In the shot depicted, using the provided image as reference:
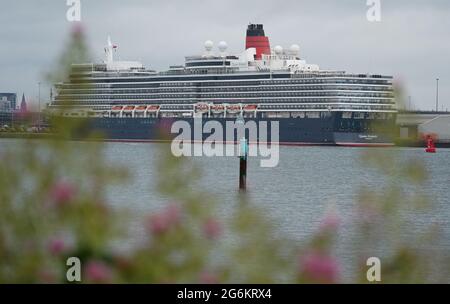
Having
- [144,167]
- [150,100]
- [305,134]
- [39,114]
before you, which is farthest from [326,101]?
[39,114]

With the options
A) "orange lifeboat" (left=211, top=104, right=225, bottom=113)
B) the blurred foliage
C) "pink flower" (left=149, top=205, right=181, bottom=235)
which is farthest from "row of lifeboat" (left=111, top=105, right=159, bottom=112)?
"pink flower" (left=149, top=205, right=181, bottom=235)

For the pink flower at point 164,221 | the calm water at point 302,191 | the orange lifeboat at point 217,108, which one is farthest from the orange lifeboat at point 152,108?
the pink flower at point 164,221

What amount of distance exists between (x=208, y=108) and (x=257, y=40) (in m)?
9.29

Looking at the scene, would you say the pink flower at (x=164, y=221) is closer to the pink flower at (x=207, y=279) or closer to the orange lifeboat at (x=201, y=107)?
the pink flower at (x=207, y=279)

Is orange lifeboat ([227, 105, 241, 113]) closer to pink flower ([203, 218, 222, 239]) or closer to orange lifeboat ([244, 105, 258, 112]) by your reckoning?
orange lifeboat ([244, 105, 258, 112])

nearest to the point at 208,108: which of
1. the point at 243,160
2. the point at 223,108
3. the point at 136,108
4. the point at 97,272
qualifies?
the point at 223,108

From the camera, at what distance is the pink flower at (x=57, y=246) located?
15.2 ft

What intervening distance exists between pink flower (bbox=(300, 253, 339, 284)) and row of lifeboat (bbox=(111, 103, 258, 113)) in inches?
2553

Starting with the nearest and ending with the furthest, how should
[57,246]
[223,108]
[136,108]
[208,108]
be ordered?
[57,246]
[223,108]
[208,108]
[136,108]

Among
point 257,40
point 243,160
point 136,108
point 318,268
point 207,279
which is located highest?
point 257,40

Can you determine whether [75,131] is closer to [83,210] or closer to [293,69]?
[83,210]

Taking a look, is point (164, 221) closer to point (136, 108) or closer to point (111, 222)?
point (111, 222)

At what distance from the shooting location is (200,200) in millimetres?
4746

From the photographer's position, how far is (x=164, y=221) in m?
4.56
